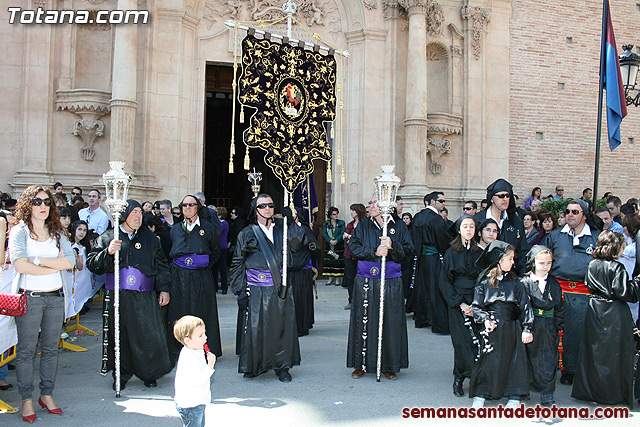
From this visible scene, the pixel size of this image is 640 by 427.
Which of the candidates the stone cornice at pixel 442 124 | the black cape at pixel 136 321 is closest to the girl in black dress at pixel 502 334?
the black cape at pixel 136 321

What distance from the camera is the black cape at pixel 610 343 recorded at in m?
5.31

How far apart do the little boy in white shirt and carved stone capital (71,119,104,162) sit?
369 inches

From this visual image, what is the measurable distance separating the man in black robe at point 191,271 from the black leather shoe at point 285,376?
1088 mm

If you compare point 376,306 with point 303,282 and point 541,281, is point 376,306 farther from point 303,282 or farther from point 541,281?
point 303,282

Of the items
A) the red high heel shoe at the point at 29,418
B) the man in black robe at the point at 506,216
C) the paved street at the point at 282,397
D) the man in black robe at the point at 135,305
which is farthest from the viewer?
the man in black robe at the point at 506,216

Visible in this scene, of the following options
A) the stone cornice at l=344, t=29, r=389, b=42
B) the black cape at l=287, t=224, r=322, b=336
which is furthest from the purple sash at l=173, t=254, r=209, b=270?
the stone cornice at l=344, t=29, r=389, b=42

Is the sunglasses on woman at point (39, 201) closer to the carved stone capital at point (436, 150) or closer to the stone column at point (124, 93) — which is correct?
the stone column at point (124, 93)

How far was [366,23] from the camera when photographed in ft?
44.9

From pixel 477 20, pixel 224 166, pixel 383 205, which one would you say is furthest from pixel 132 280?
pixel 224 166

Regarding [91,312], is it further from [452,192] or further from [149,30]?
[452,192]

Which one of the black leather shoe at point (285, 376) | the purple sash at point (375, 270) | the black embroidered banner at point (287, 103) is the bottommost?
the black leather shoe at point (285, 376)

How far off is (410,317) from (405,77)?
6157 mm

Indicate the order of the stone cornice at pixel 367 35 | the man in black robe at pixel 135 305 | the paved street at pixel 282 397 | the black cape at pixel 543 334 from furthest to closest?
the stone cornice at pixel 367 35 → the man in black robe at pixel 135 305 → the black cape at pixel 543 334 → the paved street at pixel 282 397

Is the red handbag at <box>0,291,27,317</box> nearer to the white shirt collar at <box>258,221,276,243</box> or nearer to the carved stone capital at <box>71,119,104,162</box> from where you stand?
the white shirt collar at <box>258,221,276,243</box>
